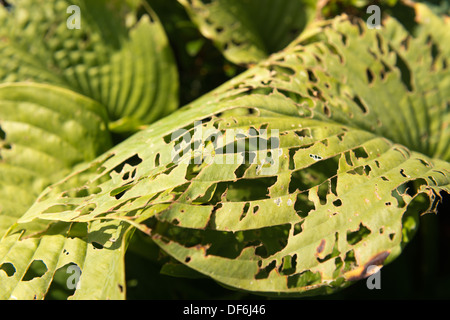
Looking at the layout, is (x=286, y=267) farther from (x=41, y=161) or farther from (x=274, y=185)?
(x=41, y=161)

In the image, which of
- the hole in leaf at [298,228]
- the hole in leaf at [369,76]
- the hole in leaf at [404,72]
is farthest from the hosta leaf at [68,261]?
the hole in leaf at [404,72]

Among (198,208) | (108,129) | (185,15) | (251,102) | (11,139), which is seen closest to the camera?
(198,208)

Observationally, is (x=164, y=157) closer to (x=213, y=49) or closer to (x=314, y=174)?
(x=314, y=174)

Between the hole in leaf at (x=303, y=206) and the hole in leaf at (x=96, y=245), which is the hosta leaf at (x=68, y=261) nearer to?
the hole in leaf at (x=96, y=245)

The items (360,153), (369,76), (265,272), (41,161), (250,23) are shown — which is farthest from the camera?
(250,23)

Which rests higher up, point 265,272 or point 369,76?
point 369,76

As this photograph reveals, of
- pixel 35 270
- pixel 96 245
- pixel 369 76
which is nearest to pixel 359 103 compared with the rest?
pixel 369 76
